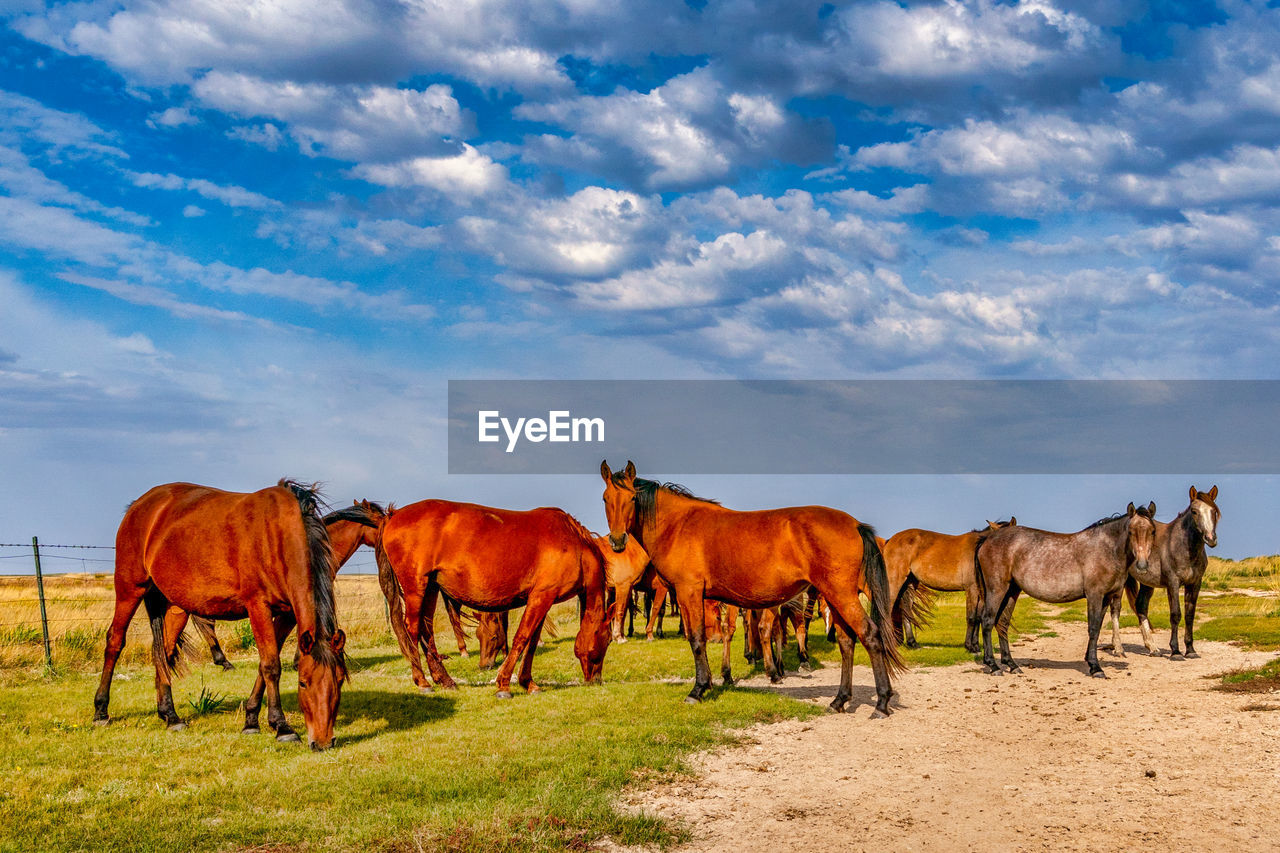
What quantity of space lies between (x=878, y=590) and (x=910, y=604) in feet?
30.7

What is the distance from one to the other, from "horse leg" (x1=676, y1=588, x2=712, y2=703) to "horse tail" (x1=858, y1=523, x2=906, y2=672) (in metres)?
2.38

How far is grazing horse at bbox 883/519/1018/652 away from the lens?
19.7 meters

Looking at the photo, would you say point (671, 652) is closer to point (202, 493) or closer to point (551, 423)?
point (551, 423)

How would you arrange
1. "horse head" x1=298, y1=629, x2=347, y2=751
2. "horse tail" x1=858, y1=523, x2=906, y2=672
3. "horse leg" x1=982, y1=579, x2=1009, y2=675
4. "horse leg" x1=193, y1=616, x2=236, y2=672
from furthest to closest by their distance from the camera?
"horse leg" x1=982, y1=579, x2=1009, y2=675 < "horse leg" x1=193, y1=616, x2=236, y2=672 < "horse tail" x1=858, y1=523, x2=906, y2=672 < "horse head" x1=298, y1=629, x2=347, y2=751

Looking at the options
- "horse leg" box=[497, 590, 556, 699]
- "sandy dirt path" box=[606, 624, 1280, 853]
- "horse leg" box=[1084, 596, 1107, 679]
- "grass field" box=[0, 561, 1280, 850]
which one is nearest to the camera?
"grass field" box=[0, 561, 1280, 850]

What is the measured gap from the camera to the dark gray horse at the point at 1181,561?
55.1 feet

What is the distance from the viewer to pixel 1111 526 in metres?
15.8

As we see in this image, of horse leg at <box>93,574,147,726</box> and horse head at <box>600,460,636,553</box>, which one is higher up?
horse head at <box>600,460,636,553</box>

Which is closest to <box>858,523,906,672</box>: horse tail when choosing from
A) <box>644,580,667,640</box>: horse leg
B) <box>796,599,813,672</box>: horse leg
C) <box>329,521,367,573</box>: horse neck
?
<box>796,599,813,672</box>: horse leg

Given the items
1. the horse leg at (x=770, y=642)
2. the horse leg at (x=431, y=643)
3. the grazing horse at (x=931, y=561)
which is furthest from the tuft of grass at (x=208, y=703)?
the grazing horse at (x=931, y=561)

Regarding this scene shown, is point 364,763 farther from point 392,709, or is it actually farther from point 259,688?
point 392,709

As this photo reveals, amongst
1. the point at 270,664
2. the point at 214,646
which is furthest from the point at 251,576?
the point at 214,646

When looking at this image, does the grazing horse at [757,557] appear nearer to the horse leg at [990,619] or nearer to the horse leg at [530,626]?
the horse leg at [530,626]

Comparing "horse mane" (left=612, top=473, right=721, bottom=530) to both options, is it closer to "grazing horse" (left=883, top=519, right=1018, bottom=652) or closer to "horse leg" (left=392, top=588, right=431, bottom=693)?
"horse leg" (left=392, top=588, right=431, bottom=693)
